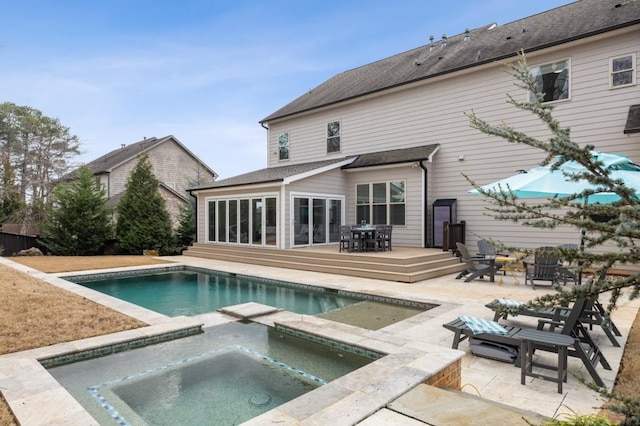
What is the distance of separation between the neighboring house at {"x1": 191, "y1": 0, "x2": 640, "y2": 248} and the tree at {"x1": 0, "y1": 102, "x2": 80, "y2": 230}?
47.7 ft

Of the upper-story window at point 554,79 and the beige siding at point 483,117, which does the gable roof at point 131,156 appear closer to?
the beige siding at point 483,117

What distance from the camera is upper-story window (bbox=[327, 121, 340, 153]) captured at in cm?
1678

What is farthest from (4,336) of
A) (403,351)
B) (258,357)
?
(403,351)

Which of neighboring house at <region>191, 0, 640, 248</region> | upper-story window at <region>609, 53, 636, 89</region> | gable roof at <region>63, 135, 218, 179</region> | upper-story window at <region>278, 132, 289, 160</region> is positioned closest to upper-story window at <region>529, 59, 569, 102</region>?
neighboring house at <region>191, 0, 640, 248</region>

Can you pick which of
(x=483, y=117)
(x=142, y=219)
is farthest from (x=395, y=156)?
(x=142, y=219)

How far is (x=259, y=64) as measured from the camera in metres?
20.0

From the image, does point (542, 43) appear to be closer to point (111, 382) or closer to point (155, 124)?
point (111, 382)

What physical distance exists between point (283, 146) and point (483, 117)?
962cm

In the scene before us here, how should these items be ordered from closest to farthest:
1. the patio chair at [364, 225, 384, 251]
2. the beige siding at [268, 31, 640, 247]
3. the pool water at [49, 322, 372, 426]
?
1. the pool water at [49, 322, 372, 426]
2. the beige siding at [268, 31, 640, 247]
3. the patio chair at [364, 225, 384, 251]

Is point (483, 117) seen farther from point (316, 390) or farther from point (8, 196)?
point (8, 196)

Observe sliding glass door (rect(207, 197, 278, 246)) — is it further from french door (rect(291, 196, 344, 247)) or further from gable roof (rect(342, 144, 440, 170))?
gable roof (rect(342, 144, 440, 170))

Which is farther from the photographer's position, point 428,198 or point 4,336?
point 428,198

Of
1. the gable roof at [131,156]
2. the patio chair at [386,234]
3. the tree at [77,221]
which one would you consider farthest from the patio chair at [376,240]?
the gable roof at [131,156]

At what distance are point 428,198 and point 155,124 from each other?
27817 mm
